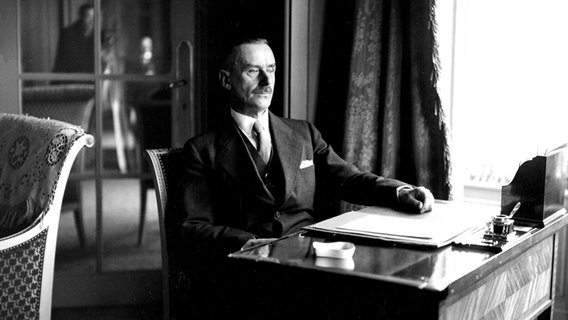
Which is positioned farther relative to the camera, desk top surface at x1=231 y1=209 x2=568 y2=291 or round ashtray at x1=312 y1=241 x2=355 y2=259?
round ashtray at x1=312 y1=241 x2=355 y2=259

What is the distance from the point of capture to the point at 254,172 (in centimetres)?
231

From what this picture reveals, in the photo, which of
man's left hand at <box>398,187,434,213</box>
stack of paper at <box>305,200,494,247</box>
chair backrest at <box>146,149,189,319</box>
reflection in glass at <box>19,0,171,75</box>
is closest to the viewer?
stack of paper at <box>305,200,494,247</box>

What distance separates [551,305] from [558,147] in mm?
491

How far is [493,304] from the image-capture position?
1741mm

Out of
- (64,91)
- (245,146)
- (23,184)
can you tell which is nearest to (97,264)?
(64,91)

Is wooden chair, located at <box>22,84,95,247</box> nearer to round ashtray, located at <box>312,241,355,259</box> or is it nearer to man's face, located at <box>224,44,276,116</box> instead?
man's face, located at <box>224,44,276,116</box>

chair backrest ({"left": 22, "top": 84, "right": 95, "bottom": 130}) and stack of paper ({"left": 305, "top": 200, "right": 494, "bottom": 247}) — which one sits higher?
chair backrest ({"left": 22, "top": 84, "right": 95, "bottom": 130})

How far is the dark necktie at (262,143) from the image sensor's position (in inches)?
93.6

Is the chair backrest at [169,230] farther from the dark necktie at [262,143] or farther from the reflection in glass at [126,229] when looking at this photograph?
the reflection in glass at [126,229]

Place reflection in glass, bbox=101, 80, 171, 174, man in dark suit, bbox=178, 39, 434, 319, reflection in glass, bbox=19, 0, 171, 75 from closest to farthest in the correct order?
man in dark suit, bbox=178, 39, 434, 319, reflection in glass, bbox=19, 0, 171, 75, reflection in glass, bbox=101, 80, 171, 174

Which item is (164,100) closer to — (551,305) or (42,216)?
(42,216)

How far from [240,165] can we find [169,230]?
0.31 metres

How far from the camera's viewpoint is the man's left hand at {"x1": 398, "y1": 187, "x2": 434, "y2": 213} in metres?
2.11

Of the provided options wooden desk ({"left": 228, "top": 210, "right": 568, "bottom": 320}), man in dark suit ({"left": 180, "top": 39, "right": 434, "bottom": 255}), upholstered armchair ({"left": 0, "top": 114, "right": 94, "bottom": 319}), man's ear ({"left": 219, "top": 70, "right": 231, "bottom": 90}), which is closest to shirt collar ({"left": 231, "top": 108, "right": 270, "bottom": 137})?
man in dark suit ({"left": 180, "top": 39, "right": 434, "bottom": 255})
